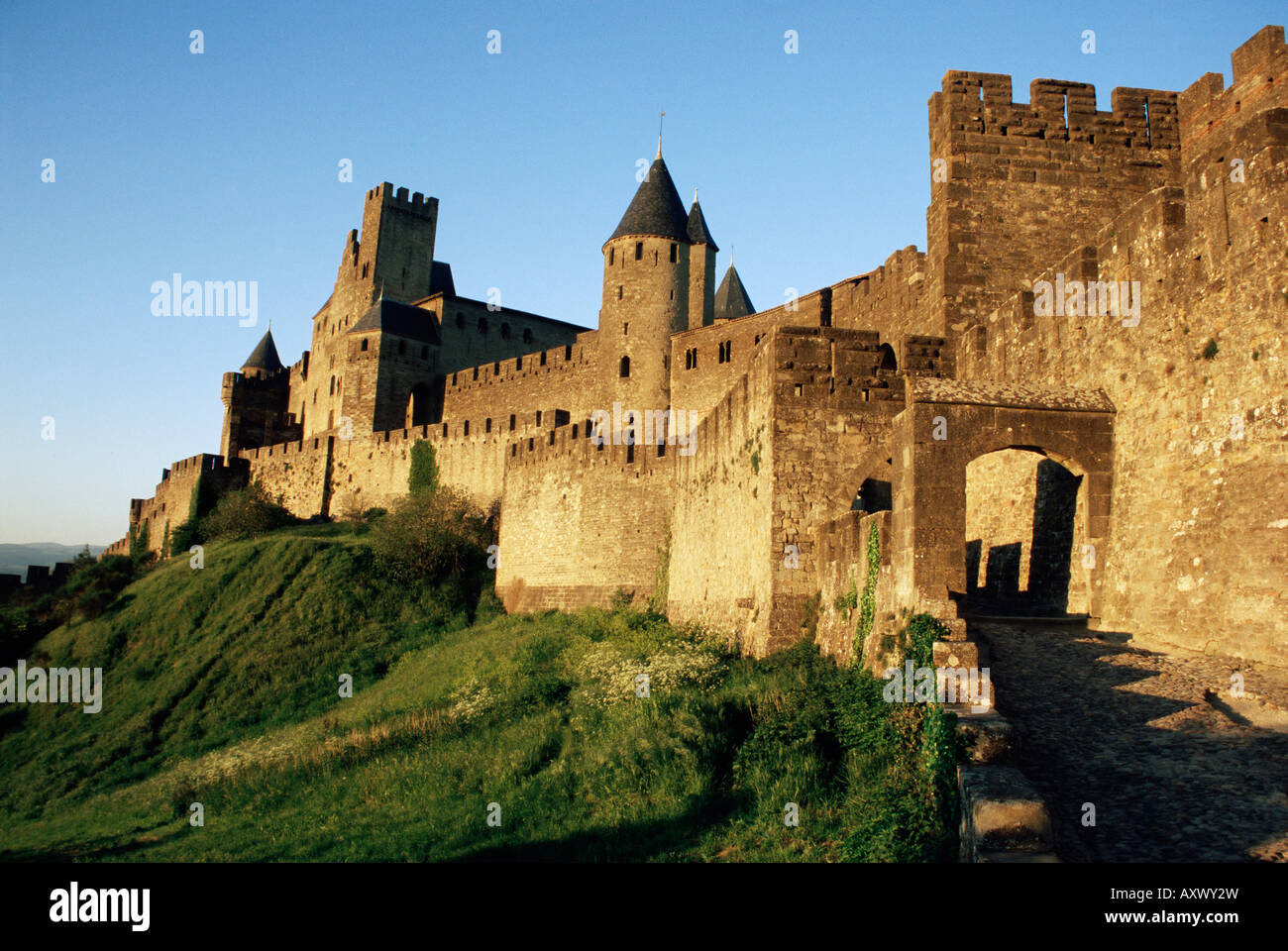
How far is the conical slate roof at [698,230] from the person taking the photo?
4072 cm

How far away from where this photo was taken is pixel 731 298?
49000mm

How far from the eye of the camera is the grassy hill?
8227mm

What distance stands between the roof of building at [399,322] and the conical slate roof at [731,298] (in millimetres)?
14418

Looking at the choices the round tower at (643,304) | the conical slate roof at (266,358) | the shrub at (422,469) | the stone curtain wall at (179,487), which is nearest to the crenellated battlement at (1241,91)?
the round tower at (643,304)

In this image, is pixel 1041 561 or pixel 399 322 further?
pixel 399 322

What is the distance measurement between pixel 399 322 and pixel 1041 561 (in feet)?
132

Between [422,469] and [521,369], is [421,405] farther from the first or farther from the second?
[422,469]

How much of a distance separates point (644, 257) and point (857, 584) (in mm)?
28882

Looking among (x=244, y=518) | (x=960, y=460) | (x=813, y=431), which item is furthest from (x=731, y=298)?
(x=960, y=460)

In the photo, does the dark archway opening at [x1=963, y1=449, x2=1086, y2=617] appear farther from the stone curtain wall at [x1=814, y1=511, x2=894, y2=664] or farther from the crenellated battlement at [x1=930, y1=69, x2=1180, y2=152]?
the crenellated battlement at [x1=930, y1=69, x2=1180, y2=152]

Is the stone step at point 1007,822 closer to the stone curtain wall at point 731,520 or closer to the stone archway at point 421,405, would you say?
the stone curtain wall at point 731,520
